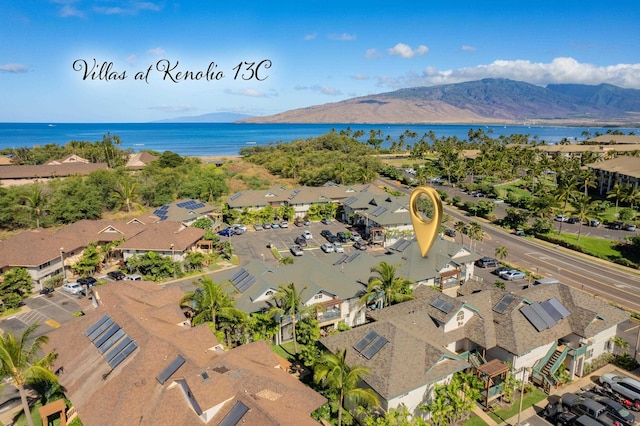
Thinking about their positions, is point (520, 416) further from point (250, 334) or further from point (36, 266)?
point (36, 266)

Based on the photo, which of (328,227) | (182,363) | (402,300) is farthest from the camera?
(328,227)

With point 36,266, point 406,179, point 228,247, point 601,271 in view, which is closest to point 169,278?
point 228,247

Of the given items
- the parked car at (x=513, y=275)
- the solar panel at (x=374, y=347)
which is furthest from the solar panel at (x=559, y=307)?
the parked car at (x=513, y=275)

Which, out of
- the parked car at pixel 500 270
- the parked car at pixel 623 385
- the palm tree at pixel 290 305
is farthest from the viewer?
the parked car at pixel 500 270

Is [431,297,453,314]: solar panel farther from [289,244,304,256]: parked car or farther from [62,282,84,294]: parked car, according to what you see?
[62,282,84,294]: parked car

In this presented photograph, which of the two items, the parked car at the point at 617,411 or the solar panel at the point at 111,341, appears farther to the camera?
the solar panel at the point at 111,341

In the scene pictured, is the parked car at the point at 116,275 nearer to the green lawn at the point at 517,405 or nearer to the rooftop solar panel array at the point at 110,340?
the rooftop solar panel array at the point at 110,340
